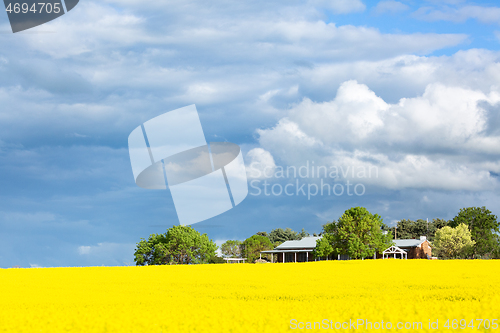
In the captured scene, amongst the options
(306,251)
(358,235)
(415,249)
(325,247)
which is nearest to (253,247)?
(306,251)

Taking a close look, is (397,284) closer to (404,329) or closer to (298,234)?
(404,329)

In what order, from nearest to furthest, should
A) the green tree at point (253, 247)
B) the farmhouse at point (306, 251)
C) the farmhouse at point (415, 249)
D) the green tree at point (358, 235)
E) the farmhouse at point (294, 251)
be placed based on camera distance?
the green tree at point (358, 235)
the farmhouse at point (294, 251)
the farmhouse at point (306, 251)
the green tree at point (253, 247)
the farmhouse at point (415, 249)

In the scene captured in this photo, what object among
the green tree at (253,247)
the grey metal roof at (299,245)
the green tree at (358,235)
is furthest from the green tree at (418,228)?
the green tree at (358,235)

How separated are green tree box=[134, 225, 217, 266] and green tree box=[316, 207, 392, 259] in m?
19.4

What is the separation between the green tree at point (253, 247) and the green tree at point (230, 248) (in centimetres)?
131

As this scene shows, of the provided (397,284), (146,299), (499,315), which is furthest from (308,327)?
(397,284)

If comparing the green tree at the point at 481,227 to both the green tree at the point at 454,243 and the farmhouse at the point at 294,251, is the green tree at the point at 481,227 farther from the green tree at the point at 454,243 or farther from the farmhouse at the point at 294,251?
the farmhouse at the point at 294,251

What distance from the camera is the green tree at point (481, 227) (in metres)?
85.4

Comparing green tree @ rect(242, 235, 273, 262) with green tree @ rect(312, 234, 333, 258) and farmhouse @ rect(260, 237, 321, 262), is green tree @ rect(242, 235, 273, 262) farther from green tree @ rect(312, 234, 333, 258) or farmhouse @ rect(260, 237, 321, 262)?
green tree @ rect(312, 234, 333, 258)

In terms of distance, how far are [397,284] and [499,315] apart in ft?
43.0

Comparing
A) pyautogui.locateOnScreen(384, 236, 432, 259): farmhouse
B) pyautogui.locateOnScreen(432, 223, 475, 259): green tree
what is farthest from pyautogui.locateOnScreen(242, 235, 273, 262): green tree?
pyautogui.locateOnScreen(432, 223, 475, 259): green tree

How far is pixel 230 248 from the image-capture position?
307ft

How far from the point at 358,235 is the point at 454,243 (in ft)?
81.1

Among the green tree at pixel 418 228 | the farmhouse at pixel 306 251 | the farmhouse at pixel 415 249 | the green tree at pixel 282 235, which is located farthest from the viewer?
the green tree at pixel 282 235
